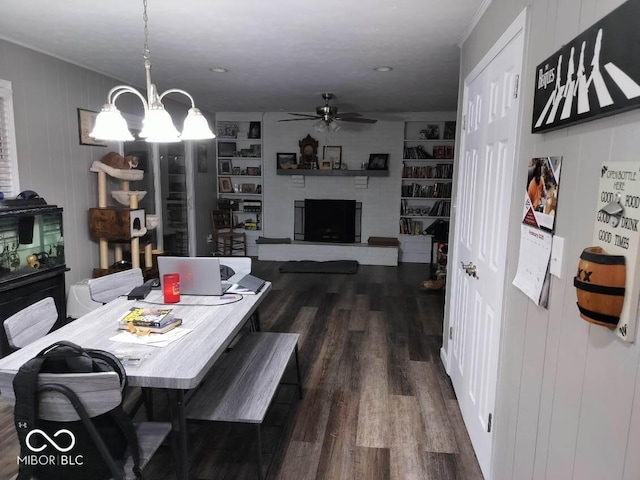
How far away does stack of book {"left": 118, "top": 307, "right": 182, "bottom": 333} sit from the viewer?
2002 mm

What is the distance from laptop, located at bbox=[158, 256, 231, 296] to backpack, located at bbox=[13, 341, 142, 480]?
105 centimetres

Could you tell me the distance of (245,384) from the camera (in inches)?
83.7

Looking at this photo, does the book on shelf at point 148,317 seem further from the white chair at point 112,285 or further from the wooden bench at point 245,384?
the white chair at point 112,285

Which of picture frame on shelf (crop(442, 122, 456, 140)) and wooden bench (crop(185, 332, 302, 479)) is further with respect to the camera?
picture frame on shelf (crop(442, 122, 456, 140))

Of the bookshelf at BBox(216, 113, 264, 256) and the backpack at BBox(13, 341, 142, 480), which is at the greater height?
the bookshelf at BBox(216, 113, 264, 256)

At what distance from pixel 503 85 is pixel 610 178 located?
48.6 inches

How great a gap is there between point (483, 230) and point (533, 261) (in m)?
0.84

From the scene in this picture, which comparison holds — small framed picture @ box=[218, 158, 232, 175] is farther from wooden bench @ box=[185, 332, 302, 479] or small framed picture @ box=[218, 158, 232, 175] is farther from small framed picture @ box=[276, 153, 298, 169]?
wooden bench @ box=[185, 332, 302, 479]

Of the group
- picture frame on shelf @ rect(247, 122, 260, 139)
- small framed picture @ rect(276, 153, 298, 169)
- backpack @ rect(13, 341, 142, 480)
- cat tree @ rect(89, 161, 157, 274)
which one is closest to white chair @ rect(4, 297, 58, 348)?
backpack @ rect(13, 341, 142, 480)

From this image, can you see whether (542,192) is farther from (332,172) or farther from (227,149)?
(227,149)

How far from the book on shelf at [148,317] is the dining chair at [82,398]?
0.62 metres

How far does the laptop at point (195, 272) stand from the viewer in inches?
99.0

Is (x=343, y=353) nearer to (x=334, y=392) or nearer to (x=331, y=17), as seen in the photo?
(x=334, y=392)

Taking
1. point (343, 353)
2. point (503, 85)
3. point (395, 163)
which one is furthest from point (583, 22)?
point (395, 163)
